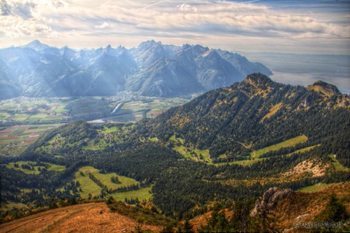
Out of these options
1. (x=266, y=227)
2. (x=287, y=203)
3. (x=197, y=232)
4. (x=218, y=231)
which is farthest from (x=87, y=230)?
(x=287, y=203)

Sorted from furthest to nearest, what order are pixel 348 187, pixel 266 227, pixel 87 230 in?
pixel 348 187 → pixel 87 230 → pixel 266 227

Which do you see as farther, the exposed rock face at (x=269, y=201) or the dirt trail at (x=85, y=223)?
the exposed rock face at (x=269, y=201)

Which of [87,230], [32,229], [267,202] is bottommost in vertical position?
[32,229]

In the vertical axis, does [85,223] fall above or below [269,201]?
below

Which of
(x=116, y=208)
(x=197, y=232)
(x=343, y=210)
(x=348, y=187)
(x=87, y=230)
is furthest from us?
(x=116, y=208)

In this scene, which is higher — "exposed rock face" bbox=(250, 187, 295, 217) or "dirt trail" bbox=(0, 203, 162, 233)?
"exposed rock face" bbox=(250, 187, 295, 217)

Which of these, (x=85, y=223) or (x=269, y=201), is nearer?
(x=85, y=223)

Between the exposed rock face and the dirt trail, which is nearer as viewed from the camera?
the dirt trail

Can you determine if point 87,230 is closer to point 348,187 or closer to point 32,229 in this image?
point 32,229

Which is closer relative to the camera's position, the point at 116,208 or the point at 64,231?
the point at 64,231

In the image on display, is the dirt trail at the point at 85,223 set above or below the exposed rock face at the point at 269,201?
below

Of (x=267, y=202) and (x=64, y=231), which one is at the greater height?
(x=267, y=202)
